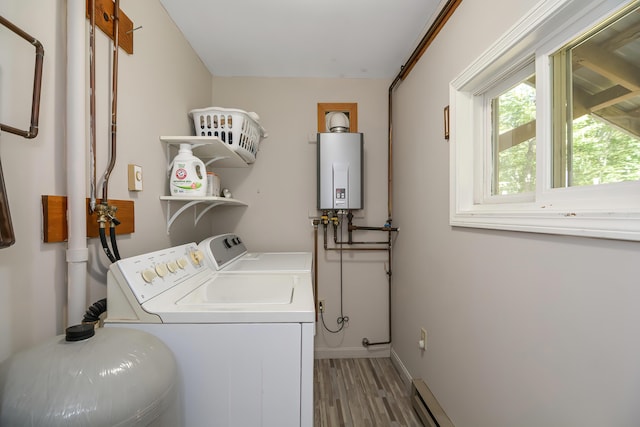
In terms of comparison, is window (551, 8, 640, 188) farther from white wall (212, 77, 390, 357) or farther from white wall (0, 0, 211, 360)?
white wall (0, 0, 211, 360)

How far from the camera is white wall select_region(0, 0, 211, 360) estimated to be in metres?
0.74

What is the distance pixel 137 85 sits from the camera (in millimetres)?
1277

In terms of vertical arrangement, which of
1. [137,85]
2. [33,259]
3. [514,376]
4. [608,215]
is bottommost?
[514,376]

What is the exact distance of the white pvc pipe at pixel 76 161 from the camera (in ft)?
2.87

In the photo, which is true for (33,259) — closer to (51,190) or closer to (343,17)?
(51,190)

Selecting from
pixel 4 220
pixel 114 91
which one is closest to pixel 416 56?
pixel 114 91

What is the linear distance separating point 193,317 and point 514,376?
3.82 ft

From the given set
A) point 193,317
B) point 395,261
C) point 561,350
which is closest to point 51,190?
point 193,317

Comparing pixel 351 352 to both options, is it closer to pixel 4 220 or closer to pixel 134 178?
pixel 134 178

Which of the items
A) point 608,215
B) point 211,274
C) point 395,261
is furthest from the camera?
point 395,261

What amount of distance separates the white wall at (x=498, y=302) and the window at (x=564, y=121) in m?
0.07

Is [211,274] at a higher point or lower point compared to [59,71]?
lower

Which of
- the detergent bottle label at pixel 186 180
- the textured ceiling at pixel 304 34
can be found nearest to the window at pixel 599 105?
the textured ceiling at pixel 304 34

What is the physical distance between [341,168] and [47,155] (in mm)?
1672
